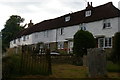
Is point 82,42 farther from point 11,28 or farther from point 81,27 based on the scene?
point 11,28

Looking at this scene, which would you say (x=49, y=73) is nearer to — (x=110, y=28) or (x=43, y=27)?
(x=110, y=28)

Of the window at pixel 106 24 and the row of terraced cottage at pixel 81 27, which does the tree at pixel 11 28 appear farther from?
the window at pixel 106 24

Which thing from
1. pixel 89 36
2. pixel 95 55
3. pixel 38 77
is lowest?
pixel 38 77

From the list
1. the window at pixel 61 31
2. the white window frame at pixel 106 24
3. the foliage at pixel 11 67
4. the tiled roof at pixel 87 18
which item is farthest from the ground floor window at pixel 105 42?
the foliage at pixel 11 67

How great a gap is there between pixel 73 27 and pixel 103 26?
333 inches

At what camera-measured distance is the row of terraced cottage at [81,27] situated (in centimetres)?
4334

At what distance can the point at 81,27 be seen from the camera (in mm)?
49406

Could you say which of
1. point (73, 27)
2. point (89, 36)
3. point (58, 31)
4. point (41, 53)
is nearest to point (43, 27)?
point (58, 31)

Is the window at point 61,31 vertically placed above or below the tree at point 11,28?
below

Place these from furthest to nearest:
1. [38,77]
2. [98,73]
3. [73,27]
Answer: [73,27], [98,73], [38,77]

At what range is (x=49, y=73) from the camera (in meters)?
14.4

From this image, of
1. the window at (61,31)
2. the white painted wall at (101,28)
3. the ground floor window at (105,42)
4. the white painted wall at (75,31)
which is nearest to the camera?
the white painted wall at (101,28)

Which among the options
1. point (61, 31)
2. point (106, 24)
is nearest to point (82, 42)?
point (106, 24)

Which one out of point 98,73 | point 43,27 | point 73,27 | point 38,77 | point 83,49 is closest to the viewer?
point 38,77
